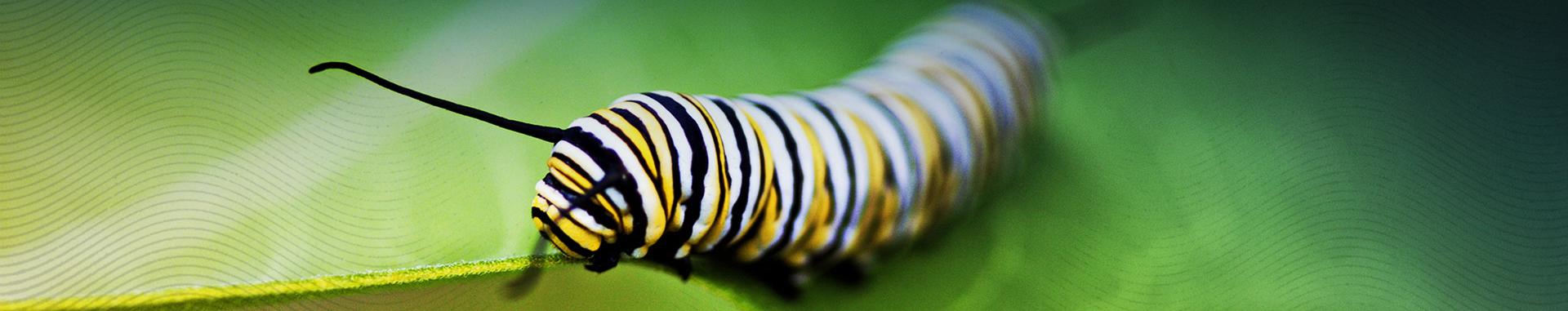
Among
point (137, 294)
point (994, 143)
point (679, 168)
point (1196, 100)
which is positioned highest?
point (1196, 100)

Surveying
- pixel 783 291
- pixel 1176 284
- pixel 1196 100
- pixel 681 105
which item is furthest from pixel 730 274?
pixel 1196 100

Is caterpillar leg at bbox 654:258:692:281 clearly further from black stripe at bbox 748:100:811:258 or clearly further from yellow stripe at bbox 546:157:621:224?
yellow stripe at bbox 546:157:621:224

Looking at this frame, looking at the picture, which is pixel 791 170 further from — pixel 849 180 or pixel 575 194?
pixel 575 194

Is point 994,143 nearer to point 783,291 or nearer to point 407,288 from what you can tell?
point 783,291

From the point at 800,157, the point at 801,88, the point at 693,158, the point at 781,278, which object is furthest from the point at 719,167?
the point at 801,88

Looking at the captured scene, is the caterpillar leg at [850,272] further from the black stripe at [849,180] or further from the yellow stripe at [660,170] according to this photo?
Result: the yellow stripe at [660,170]

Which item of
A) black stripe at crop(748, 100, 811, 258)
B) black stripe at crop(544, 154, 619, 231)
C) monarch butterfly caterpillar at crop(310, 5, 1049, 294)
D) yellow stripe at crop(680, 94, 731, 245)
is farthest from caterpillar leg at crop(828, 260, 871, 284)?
black stripe at crop(544, 154, 619, 231)

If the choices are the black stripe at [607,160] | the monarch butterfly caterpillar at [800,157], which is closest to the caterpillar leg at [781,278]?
the monarch butterfly caterpillar at [800,157]
